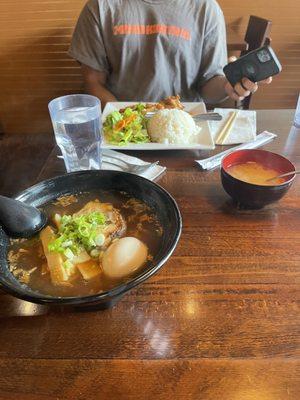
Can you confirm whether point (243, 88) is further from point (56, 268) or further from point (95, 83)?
point (56, 268)

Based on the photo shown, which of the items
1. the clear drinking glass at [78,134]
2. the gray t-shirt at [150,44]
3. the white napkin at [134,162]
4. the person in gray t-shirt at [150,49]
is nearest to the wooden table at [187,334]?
the white napkin at [134,162]

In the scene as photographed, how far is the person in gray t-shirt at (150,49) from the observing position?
6.16ft

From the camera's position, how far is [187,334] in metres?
0.68

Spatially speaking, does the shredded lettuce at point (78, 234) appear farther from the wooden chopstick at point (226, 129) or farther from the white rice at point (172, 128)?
the wooden chopstick at point (226, 129)

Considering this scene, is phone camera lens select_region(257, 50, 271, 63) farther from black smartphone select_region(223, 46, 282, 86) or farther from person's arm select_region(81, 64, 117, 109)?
person's arm select_region(81, 64, 117, 109)

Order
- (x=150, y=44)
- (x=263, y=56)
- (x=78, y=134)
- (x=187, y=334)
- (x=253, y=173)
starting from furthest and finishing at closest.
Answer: (x=150, y=44)
(x=263, y=56)
(x=78, y=134)
(x=253, y=173)
(x=187, y=334)

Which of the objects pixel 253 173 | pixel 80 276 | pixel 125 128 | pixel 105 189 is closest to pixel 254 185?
pixel 253 173

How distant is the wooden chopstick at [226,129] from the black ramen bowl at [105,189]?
1.98 ft

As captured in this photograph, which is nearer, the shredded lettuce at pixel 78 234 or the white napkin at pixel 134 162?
the shredded lettuce at pixel 78 234

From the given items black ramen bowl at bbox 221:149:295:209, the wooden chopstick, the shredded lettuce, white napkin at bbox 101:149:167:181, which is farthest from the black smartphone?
the shredded lettuce

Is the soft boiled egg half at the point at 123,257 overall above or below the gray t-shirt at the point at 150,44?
below

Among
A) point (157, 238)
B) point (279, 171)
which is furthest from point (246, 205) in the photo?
point (157, 238)

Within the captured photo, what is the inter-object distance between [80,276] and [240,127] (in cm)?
103

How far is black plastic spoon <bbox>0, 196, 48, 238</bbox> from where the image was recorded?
2.53 ft
